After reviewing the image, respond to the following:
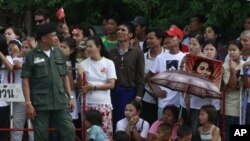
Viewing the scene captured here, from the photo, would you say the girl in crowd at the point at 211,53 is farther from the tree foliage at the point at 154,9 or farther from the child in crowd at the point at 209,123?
the tree foliage at the point at 154,9

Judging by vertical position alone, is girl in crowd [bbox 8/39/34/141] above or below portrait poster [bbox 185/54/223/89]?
below

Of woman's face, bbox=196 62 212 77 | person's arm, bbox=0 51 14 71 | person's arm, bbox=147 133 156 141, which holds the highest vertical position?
person's arm, bbox=0 51 14 71

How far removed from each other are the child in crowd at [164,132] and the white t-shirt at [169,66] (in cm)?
38

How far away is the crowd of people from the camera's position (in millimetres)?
9000

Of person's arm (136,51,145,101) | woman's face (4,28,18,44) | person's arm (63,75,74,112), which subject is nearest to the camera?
person's arm (63,75,74,112)

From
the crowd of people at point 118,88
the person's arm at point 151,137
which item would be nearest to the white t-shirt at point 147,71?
the crowd of people at point 118,88

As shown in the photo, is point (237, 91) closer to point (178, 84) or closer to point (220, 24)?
point (178, 84)

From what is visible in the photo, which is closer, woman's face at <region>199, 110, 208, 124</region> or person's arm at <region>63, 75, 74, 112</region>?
person's arm at <region>63, 75, 74, 112</region>

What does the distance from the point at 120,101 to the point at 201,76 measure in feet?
4.98

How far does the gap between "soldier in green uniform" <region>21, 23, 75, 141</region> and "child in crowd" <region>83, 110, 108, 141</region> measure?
0.42 m

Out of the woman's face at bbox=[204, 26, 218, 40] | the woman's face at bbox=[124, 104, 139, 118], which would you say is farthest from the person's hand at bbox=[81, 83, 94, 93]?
the woman's face at bbox=[204, 26, 218, 40]

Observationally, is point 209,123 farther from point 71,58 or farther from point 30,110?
point 30,110

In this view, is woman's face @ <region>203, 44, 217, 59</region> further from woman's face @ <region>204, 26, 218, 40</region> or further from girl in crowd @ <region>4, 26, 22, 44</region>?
girl in crowd @ <region>4, 26, 22, 44</region>

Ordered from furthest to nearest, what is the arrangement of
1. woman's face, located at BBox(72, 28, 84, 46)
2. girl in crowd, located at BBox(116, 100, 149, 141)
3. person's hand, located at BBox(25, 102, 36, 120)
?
woman's face, located at BBox(72, 28, 84, 46) → girl in crowd, located at BBox(116, 100, 149, 141) → person's hand, located at BBox(25, 102, 36, 120)
